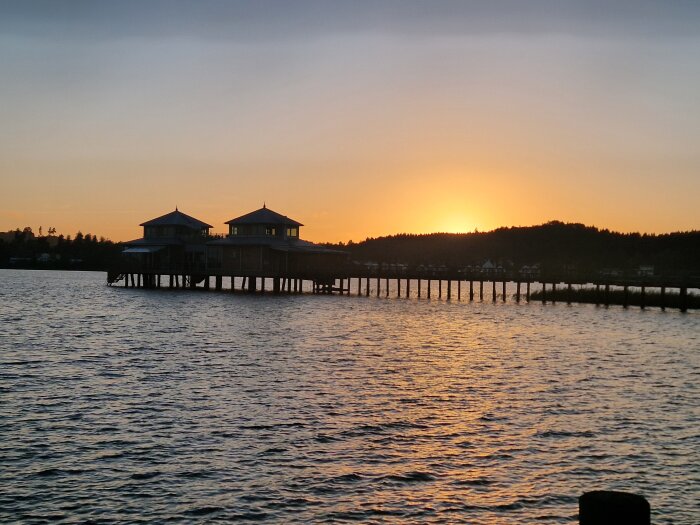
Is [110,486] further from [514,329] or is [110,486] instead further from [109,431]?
[514,329]

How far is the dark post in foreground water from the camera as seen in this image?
20.9 ft

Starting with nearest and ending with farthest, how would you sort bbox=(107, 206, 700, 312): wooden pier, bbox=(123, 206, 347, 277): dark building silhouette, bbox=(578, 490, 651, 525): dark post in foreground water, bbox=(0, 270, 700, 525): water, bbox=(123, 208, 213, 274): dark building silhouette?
bbox=(578, 490, 651, 525): dark post in foreground water < bbox=(0, 270, 700, 525): water < bbox=(107, 206, 700, 312): wooden pier < bbox=(123, 206, 347, 277): dark building silhouette < bbox=(123, 208, 213, 274): dark building silhouette

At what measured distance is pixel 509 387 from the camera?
29.2m

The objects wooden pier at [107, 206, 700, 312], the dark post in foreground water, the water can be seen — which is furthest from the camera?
wooden pier at [107, 206, 700, 312]

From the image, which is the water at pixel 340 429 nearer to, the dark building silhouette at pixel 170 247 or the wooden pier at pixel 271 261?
the wooden pier at pixel 271 261

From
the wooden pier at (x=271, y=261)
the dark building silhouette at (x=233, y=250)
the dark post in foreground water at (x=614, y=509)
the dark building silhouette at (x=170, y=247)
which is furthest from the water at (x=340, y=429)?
the dark building silhouette at (x=170, y=247)

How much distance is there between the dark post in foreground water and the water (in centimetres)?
815

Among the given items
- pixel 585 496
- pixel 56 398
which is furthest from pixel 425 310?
pixel 585 496

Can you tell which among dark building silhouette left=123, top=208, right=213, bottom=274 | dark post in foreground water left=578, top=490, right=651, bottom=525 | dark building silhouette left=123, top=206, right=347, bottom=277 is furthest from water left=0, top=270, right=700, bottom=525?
dark building silhouette left=123, top=208, right=213, bottom=274

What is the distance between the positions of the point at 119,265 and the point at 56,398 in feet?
289

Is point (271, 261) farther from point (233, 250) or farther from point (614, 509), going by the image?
point (614, 509)

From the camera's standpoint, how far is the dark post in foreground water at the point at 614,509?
20.9ft

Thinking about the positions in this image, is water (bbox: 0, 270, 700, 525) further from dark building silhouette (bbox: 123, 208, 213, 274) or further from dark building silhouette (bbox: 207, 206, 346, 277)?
dark building silhouette (bbox: 123, 208, 213, 274)

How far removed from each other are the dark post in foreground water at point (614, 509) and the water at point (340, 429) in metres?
8.15
